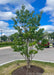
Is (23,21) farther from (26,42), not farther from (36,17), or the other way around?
(26,42)

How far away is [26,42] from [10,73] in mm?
1923

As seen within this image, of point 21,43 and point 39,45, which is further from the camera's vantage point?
point 39,45

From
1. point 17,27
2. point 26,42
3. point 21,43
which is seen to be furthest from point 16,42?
point 17,27

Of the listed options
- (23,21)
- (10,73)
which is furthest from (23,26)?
(10,73)

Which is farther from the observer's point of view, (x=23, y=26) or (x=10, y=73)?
(x=23, y=26)

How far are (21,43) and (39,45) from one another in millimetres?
1093

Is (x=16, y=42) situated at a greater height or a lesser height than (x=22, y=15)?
lesser

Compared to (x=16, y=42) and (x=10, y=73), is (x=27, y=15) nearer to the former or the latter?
(x=16, y=42)

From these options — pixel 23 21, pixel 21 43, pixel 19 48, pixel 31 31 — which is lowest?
pixel 19 48

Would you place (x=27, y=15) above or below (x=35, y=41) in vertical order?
above

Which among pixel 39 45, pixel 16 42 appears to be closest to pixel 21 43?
pixel 16 42

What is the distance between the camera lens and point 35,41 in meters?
3.96

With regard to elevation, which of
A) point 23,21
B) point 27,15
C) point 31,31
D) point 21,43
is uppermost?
point 27,15

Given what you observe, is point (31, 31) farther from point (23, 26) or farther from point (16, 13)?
point (16, 13)
